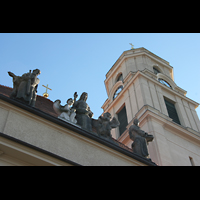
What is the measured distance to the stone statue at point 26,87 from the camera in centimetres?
930

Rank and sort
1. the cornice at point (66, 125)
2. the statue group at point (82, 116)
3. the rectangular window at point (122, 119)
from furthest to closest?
the rectangular window at point (122, 119) < the statue group at point (82, 116) < the cornice at point (66, 125)

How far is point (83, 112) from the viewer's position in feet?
37.0

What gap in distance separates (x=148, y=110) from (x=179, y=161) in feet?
9.95

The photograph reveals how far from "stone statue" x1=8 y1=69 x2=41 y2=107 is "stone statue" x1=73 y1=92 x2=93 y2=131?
5.91 ft

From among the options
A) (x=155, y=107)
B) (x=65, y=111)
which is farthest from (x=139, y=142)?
(x=155, y=107)

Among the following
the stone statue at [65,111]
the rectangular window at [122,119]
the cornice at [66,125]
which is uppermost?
the rectangular window at [122,119]

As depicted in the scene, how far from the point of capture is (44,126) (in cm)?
893

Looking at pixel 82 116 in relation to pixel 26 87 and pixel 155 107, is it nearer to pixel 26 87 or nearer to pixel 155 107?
pixel 26 87

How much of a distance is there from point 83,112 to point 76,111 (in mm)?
248

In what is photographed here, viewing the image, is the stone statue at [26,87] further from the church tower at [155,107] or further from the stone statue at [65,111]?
the church tower at [155,107]

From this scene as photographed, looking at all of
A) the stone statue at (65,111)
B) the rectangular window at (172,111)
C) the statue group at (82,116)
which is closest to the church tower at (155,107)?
the rectangular window at (172,111)

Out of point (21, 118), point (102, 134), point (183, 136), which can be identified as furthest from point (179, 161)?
point (21, 118)

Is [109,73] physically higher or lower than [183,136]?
higher
